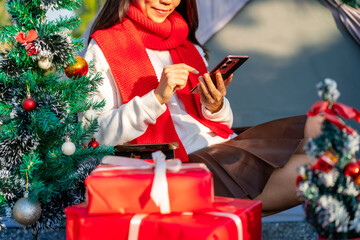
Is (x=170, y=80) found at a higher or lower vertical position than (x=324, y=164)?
higher

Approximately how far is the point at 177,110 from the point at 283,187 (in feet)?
1.75

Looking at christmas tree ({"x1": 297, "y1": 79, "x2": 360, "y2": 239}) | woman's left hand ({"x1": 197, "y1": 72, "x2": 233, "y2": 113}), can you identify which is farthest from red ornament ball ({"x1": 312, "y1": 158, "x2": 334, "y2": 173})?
woman's left hand ({"x1": 197, "y1": 72, "x2": 233, "y2": 113})

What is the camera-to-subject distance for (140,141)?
171cm

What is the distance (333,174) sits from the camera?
941 mm

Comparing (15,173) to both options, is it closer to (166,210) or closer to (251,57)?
(166,210)

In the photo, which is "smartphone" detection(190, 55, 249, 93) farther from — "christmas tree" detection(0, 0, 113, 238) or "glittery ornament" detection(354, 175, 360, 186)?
"glittery ornament" detection(354, 175, 360, 186)

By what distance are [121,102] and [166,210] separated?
77 centimetres

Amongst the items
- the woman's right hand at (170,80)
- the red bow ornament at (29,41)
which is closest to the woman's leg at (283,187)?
the woman's right hand at (170,80)

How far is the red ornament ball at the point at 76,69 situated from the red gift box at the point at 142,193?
0.49m

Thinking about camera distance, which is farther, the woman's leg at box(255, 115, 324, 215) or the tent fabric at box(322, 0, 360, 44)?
the tent fabric at box(322, 0, 360, 44)

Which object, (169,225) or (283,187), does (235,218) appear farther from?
(283,187)

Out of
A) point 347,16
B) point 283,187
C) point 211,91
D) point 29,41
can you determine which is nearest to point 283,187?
point 283,187

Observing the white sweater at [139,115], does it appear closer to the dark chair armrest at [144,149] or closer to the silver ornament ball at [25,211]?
the dark chair armrest at [144,149]

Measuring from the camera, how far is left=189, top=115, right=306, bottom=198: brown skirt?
4.89 ft
